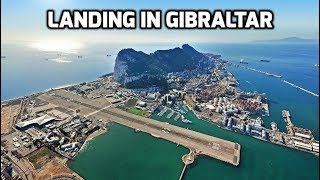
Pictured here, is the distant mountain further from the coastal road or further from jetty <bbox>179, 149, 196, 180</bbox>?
jetty <bbox>179, 149, 196, 180</bbox>

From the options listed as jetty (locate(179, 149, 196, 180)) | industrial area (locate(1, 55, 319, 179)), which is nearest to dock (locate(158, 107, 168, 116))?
industrial area (locate(1, 55, 319, 179))

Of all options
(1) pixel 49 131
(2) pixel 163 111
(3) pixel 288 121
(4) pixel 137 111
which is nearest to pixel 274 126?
(3) pixel 288 121

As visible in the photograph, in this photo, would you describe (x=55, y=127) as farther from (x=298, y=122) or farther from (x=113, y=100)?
(x=298, y=122)

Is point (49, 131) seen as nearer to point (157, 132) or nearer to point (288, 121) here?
point (157, 132)

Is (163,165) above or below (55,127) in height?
below

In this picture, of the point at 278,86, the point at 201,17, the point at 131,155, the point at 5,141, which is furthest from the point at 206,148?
the point at 278,86
